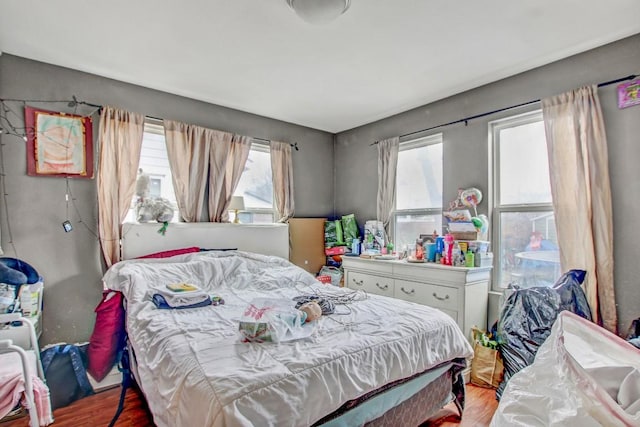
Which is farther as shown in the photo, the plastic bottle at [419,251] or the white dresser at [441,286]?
the plastic bottle at [419,251]

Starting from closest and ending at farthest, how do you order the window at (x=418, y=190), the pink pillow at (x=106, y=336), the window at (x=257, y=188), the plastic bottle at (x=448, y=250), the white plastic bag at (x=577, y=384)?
1. the white plastic bag at (x=577, y=384)
2. the pink pillow at (x=106, y=336)
3. the plastic bottle at (x=448, y=250)
4. the window at (x=418, y=190)
5. the window at (x=257, y=188)

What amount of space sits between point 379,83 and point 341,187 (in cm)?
175

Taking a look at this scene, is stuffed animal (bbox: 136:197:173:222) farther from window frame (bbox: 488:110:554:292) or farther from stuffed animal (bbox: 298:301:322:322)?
window frame (bbox: 488:110:554:292)

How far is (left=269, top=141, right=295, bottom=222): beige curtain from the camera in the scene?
399 cm

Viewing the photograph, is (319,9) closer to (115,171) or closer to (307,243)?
(115,171)

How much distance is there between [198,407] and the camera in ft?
3.63

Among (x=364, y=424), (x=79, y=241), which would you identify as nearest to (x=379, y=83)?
(x=364, y=424)

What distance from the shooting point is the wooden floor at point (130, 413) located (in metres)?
2.00

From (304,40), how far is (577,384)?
2393 millimetres

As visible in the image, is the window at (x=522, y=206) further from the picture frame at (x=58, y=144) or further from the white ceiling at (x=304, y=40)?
the picture frame at (x=58, y=144)

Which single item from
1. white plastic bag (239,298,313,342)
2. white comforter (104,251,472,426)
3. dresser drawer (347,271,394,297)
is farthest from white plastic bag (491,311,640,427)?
dresser drawer (347,271,394,297)

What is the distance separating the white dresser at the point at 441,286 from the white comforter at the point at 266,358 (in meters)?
0.80

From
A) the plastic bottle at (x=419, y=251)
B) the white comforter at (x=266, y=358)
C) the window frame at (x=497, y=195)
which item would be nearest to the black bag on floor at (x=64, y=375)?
the white comforter at (x=266, y=358)

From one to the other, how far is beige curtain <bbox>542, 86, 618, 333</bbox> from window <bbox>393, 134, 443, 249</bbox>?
1.12 m
